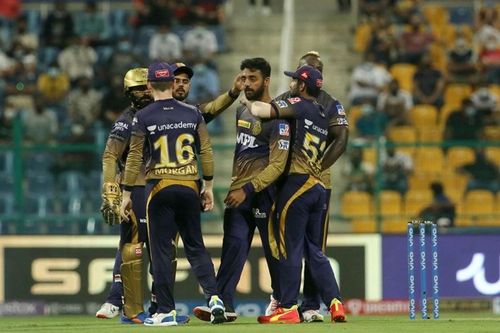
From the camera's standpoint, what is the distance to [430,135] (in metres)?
22.1

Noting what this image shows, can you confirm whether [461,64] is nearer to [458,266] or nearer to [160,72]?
[458,266]


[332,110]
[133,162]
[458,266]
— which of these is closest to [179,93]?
[133,162]

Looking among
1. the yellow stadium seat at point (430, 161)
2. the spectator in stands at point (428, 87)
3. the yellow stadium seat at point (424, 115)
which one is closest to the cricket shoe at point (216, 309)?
the yellow stadium seat at point (430, 161)

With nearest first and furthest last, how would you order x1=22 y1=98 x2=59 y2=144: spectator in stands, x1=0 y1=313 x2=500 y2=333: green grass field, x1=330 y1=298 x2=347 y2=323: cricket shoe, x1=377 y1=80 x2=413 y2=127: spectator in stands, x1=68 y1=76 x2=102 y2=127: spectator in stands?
x1=0 y1=313 x2=500 y2=333: green grass field
x1=330 y1=298 x2=347 y2=323: cricket shoe
x1=22 y1=98 x2=59 y2=144: spectator in stands
x1=68 y1=76 x2=102 y2=127: spectator in stands
x1=377 y1=80 x2=413 y2=127: spectator in stands

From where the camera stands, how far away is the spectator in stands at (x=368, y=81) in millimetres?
24328

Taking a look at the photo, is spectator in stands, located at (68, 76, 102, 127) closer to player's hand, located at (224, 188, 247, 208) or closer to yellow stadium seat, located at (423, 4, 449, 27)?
yellow stadium seat, located at (423, 4, 449, 27)

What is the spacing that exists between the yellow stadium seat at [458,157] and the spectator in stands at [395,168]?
1.80 ft

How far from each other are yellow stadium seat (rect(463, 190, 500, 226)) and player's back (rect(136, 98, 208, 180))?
7125 mm

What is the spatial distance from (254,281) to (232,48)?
823 centimetres

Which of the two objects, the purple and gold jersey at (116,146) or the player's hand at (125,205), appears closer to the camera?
the player's hand at (125,205)

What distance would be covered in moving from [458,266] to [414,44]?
7660mm

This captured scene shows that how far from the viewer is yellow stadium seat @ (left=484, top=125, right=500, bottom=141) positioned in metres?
21.4

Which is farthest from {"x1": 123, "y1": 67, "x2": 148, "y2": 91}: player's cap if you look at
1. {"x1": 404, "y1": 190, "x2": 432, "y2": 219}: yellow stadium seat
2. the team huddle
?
{"x1": 404, "y1": 190, "x2": 432, "y2": 219}: yellow stadium seat

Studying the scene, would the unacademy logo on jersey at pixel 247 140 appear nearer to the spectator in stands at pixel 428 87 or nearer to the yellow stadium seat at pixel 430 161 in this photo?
the yellow stadium seat at pixel 430 161
